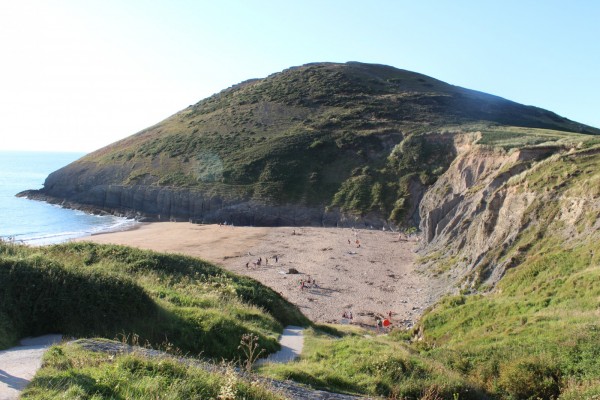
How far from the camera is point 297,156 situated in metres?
75.4

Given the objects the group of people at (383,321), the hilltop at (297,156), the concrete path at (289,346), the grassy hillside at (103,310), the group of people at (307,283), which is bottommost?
the group of people at (383,321)

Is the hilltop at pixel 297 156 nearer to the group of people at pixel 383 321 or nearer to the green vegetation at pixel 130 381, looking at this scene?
the group of people at pixel 383 321

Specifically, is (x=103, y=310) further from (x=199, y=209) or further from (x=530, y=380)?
(x=199, y=209)

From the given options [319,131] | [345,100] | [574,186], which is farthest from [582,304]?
[345,100]

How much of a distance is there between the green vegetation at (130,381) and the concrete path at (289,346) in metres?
4.57

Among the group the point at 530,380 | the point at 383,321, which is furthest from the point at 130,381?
the point at 383,321

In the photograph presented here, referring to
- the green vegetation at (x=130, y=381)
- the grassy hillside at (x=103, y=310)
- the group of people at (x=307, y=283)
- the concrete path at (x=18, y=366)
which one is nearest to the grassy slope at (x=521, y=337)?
the grassy hillside at (x=103, y=310)

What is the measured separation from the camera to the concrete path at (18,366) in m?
5.54

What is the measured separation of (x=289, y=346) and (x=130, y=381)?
8222mm

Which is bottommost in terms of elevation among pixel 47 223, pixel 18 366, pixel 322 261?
pixel 322 261

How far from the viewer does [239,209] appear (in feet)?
216

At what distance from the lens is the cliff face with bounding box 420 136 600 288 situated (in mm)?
23219

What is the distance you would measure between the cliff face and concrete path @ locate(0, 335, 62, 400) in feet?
65.8

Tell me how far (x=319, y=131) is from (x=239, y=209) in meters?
22.7
